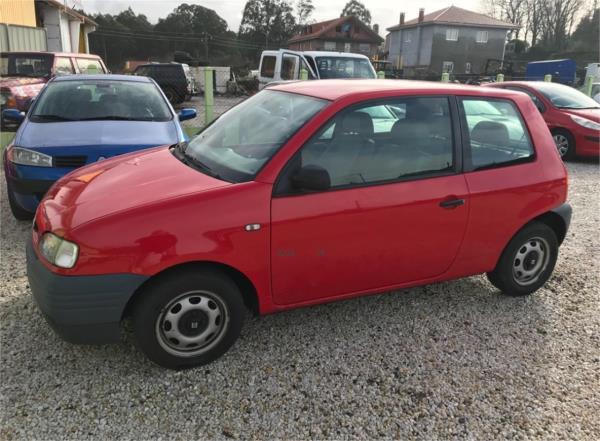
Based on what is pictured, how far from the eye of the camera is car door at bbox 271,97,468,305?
2.88 metres

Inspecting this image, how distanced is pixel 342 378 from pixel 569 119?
903cm

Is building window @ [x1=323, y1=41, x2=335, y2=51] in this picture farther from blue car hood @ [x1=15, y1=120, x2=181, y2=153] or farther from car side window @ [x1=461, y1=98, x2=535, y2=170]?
car side window @ [x1=461, y1=98, x2=535, y2=170]

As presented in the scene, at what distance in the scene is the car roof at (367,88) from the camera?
323 cm

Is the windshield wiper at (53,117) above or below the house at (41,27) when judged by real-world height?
below

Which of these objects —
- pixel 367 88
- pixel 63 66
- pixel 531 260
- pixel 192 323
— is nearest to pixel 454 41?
pixel 63 66

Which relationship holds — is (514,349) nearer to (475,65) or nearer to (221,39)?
(475,65)

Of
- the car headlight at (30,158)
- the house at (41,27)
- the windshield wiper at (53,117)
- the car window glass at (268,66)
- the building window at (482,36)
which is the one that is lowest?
the car headlight at (30,158)

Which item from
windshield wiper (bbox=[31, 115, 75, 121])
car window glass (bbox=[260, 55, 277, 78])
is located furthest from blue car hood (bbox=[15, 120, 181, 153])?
car window glass (bbox=[260, 55, 277, 78])

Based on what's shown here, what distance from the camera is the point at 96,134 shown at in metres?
5.08

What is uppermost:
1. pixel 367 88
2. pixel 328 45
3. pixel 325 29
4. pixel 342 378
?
pixel 325 29

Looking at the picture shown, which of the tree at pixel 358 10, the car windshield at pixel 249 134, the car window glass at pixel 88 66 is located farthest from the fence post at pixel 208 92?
the tree at pixel 358 10

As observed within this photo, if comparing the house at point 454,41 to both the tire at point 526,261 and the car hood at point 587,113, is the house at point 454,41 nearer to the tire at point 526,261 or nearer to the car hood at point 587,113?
the car hood at point 587,113

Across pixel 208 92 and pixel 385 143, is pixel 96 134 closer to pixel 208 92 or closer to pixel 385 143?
pixel 385 143

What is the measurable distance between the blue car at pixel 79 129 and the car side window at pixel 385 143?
2.63 m
